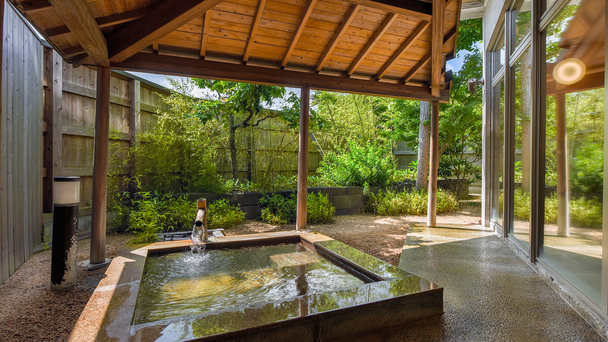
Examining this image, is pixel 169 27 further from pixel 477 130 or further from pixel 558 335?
pixel 477 130

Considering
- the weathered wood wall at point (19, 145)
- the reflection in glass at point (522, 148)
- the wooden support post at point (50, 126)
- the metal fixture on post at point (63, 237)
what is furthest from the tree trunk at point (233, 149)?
the reflection in glass at point (522, 148)

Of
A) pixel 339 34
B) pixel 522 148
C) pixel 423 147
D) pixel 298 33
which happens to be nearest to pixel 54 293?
pixel 298 33

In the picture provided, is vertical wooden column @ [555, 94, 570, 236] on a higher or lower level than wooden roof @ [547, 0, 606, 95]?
lower

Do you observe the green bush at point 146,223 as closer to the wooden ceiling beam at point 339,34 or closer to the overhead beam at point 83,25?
the overhead beam at point 83,25

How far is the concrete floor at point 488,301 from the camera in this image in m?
2.12

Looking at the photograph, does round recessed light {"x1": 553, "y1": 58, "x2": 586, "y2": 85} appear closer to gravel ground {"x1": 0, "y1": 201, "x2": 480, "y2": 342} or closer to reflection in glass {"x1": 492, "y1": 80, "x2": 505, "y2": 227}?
reflection in glass {"x1": 492, "y1": 80, "x2": 505, "y2": 227}

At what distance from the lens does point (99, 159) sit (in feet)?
12.0

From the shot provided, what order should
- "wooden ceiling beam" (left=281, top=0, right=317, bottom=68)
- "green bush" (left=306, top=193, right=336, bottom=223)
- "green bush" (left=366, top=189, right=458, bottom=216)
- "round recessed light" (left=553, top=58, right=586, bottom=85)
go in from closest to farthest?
"round recessed light" (left=553, top=58, right=586, bottom=85)
"wooden ceiling beam" (left=281, top=0, right=317, bottom=68)
"green bush" (left=306, top=193, right=336, bottom=223)
"green bush" (left=366, top=189, right=458, bottom=216)

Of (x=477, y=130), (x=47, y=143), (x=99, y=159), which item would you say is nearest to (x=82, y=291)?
(x=99, y=159)

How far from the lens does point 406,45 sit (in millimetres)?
4805

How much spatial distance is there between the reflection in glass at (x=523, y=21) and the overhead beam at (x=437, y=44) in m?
0.91

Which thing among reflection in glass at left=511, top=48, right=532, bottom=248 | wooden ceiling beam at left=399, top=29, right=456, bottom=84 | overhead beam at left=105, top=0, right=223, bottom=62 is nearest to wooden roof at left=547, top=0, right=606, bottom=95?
reflection in glass at left=511, top=48, right=532, bottom=248

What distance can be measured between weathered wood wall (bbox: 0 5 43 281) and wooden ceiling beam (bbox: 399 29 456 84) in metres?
5.12

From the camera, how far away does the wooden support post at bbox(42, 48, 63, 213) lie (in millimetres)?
4402
